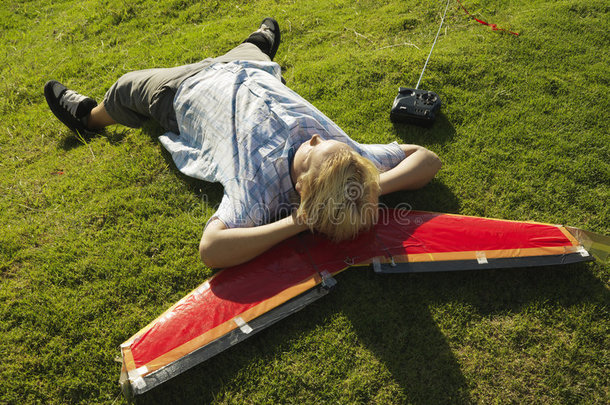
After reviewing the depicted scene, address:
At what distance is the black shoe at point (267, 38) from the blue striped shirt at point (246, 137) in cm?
123

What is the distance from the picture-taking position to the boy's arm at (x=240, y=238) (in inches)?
121

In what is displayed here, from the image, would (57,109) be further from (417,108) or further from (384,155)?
(417,108)

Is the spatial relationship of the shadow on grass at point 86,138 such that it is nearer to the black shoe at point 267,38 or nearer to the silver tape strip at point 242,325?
the black shoe at point 267,38

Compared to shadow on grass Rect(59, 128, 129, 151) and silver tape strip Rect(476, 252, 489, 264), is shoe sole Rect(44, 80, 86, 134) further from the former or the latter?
silver tape strip Rect(476, 252, 489, 264)

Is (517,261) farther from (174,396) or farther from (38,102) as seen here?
(38,102)

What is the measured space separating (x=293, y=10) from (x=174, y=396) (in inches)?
266

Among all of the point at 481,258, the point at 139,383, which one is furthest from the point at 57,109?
the point at 481,258

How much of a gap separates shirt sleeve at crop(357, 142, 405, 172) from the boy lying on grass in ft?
0.03

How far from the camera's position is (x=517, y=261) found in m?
3.33

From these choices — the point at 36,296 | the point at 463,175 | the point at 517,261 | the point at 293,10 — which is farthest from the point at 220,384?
the point at 293,10

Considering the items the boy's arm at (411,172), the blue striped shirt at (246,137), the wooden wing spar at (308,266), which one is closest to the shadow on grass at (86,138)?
the blue striped shirt at (246,137)

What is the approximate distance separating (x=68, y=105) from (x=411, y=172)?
172 inches

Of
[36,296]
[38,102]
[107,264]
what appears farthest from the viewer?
[38,102]

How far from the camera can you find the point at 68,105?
16.3 ft
